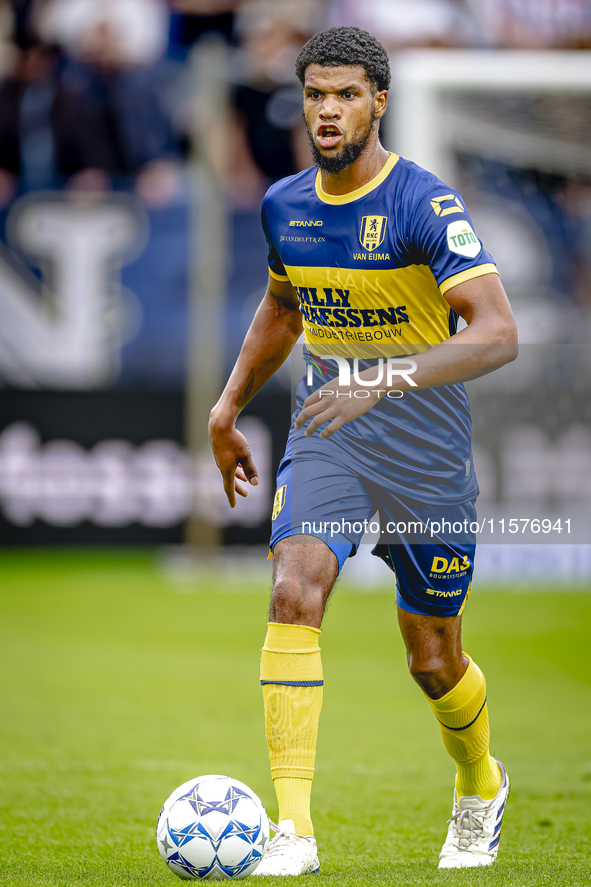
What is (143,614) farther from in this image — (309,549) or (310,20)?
(310,20)

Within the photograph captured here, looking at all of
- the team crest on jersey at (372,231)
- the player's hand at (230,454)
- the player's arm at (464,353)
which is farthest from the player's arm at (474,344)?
the player's hand at (230,454)

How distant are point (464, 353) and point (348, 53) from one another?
1002mm

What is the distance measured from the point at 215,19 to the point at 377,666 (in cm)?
1180

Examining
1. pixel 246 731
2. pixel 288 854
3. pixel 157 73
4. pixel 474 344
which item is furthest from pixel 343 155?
pixel 157 73

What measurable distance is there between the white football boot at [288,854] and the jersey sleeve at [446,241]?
1.61 m

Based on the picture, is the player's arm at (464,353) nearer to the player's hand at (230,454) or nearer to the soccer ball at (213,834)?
the player's hand at (230,454)

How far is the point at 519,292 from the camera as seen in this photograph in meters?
13.0

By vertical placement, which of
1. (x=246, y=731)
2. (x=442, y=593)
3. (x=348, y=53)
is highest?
(x=348, y=53)

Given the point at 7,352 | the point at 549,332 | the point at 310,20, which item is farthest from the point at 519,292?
the point at 7,352

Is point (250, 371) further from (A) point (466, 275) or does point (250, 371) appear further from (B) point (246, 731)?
(B) point (246, 731)

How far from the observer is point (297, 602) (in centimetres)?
347

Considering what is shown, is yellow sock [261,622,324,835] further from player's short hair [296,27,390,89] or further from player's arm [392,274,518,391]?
player's short hair [296,27,390,89]

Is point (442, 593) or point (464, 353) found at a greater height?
point (464, 353)

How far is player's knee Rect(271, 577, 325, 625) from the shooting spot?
11.4 ft
